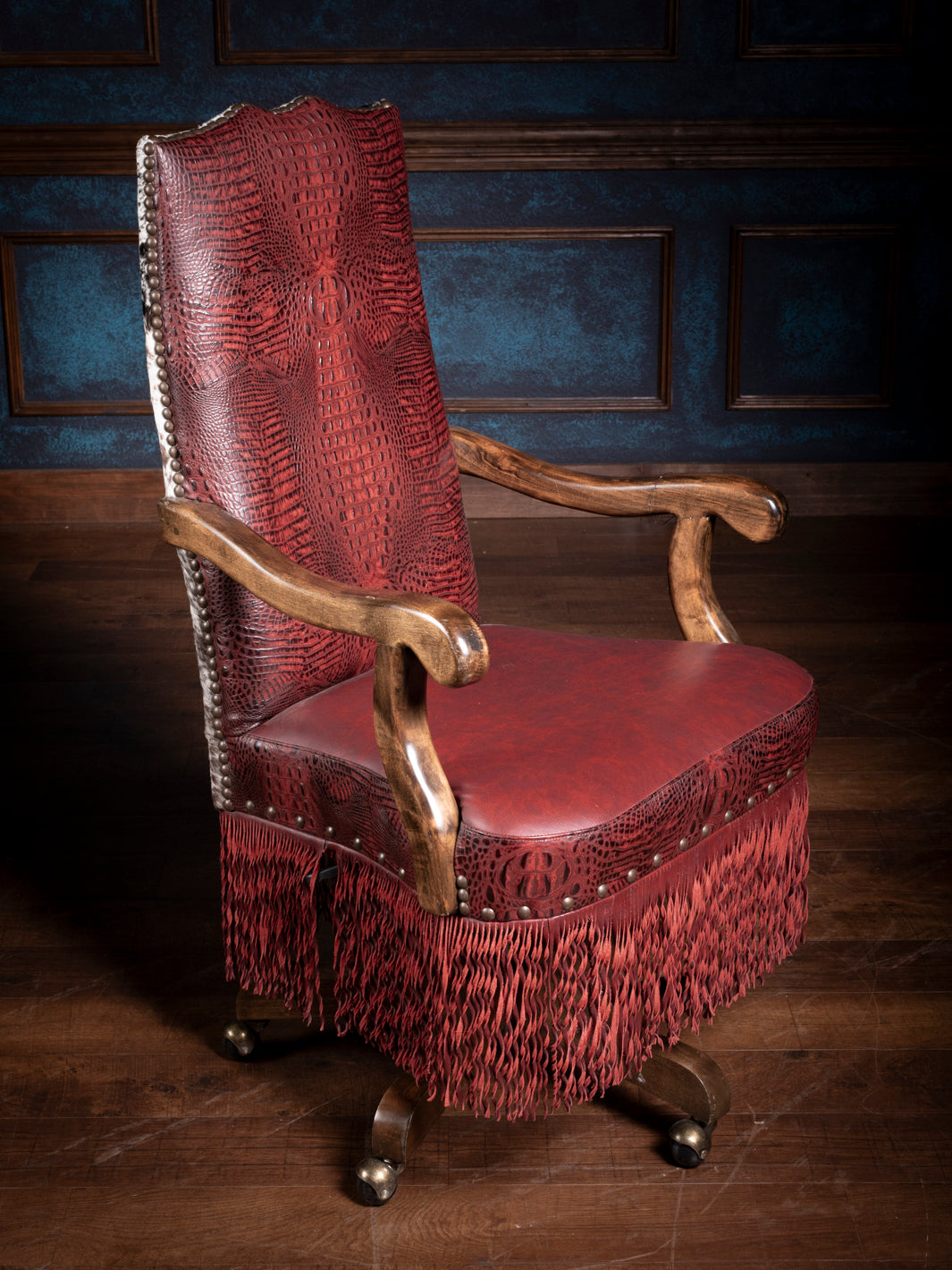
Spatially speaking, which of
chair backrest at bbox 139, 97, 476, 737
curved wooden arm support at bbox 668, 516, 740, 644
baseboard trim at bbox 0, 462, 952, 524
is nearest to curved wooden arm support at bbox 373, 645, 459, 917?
chair backrest at bbox 139, 97, 476, 737

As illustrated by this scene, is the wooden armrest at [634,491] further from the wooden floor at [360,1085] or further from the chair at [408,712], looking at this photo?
the wooden floor at [360,1085]

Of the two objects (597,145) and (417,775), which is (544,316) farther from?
(417,775)

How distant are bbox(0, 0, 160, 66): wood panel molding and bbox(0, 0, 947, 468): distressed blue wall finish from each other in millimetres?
21

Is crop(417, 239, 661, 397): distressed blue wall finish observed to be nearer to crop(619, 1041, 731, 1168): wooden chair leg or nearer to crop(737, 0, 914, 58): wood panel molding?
crop(737, 0, 914, 58): wood panel molding

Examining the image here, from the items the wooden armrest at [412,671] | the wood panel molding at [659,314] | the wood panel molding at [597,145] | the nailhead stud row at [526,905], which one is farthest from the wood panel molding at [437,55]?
the nailhead stud row at [526,905]

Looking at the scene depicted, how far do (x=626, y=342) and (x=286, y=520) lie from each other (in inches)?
86.8

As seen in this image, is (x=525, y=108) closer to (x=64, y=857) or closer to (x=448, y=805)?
(x=64, y=857)

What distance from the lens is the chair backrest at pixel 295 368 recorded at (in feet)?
4.42

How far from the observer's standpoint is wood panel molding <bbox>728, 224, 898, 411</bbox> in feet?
11.0

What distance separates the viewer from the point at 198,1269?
1.22 m

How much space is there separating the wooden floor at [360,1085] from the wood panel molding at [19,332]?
3.85 feet

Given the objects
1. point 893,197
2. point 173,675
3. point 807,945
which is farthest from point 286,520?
point 893,197

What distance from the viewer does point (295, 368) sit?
1434 mm

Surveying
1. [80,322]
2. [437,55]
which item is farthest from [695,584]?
[80,322]
